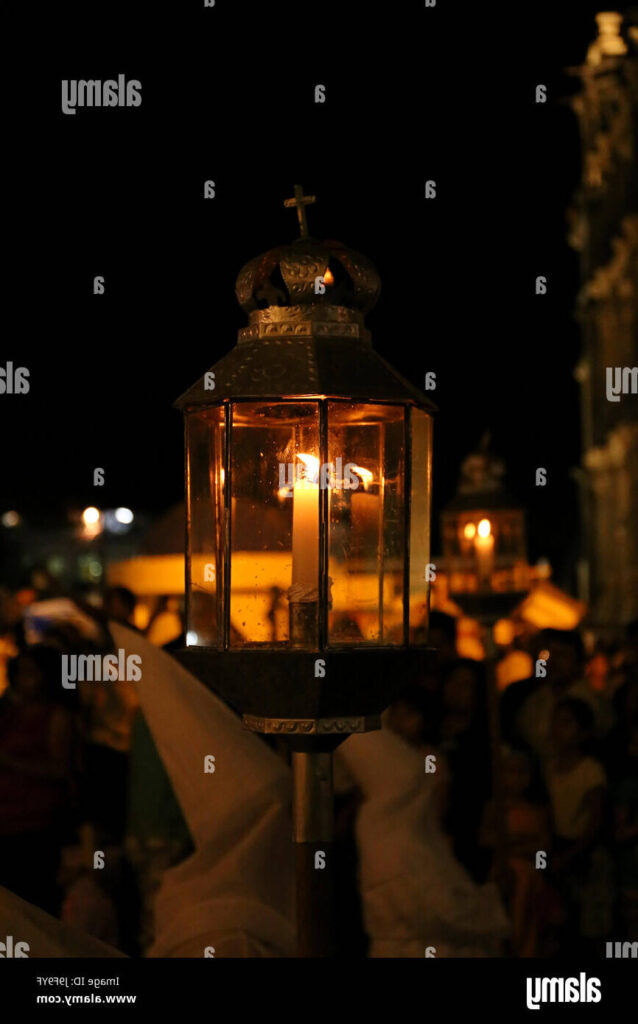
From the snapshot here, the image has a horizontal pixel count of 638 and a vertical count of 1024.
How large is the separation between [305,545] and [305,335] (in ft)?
1.50

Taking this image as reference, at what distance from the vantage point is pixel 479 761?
23.8ft

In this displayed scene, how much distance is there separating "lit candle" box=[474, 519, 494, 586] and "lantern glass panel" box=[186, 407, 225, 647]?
178 inches

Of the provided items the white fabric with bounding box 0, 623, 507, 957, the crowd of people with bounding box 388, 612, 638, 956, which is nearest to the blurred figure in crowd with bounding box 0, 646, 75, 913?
the crowd of people with bounding box 388, 612, 638, 956

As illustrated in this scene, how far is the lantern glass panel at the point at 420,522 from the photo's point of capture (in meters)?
4.04

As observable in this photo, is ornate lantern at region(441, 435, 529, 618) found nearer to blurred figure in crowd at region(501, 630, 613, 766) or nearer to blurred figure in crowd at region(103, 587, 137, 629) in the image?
blurred figure in crowd at region(501, 630, 613, 766)

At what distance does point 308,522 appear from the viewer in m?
3.76

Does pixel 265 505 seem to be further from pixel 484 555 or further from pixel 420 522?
pixel 484 555

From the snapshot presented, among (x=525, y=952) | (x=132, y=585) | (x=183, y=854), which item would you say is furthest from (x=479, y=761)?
(x=132, y=585)

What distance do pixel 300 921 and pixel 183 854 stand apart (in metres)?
1.24

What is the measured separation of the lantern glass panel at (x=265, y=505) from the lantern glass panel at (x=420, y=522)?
0.94ft

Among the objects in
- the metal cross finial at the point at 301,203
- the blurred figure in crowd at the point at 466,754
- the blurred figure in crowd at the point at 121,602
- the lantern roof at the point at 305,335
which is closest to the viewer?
the lantern roof at the point at 305,335

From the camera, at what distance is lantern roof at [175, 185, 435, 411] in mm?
3691

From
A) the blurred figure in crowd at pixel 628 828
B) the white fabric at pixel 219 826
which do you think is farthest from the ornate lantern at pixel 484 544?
the white fabric at pixel 219 826

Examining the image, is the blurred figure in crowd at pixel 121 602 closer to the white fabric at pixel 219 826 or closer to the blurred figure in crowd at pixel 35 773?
the blurred figure in crowd at pixel 35 773
